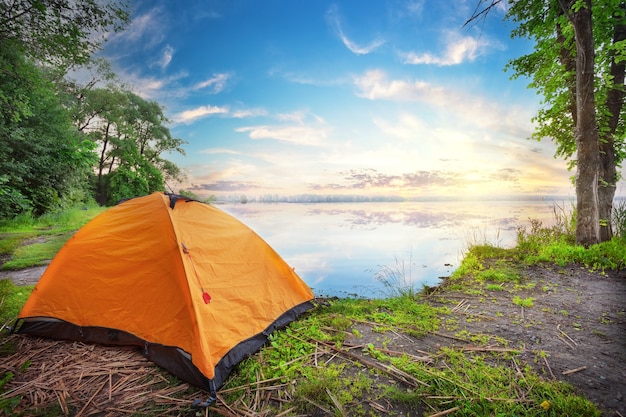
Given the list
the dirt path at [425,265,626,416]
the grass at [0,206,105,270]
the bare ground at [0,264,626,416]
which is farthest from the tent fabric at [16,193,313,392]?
the grass at [0,206,105,270]

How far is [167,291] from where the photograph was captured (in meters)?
3.52

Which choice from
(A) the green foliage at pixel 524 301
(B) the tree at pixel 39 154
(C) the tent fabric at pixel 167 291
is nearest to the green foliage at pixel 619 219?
(A) the green foliage at pixel 524 301

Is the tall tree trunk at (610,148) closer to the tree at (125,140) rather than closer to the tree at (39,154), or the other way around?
the tree at (39,154)

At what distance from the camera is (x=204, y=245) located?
13.1ft

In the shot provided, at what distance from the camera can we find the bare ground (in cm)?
293

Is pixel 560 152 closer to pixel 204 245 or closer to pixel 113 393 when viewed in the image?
pixel 204 245

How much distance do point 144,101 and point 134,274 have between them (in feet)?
117

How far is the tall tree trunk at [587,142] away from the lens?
7293 millimetres

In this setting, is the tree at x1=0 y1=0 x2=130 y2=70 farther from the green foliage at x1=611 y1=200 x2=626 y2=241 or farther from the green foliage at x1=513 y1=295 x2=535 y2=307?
the green foliage at x1=611 y1=200 x2=626 y2=241

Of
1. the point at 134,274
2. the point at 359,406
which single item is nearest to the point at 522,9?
the point at 359,406

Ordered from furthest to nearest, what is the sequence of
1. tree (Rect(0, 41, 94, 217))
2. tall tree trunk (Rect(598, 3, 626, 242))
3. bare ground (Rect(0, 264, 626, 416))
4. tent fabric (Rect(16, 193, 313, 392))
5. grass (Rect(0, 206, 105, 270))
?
1. tree (Rect(0, 41, 94, 217))
2. tall tree trunk (Rect(598, 3, 626, 242))
3. grass (Rect(0, 206, 105, 270))
4. tent fabric (Rect(16, 193, 313, 392))
5. bare ground (Rect(0, 264, 626, 416))

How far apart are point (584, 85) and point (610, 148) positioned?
9.02 ft

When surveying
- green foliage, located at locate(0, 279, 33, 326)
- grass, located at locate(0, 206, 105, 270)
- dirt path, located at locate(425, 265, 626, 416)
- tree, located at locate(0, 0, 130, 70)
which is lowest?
dirt path, located at locate(425, 265, 626, 416)

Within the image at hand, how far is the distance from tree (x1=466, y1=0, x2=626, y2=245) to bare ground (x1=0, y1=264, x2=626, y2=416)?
2864 mm
